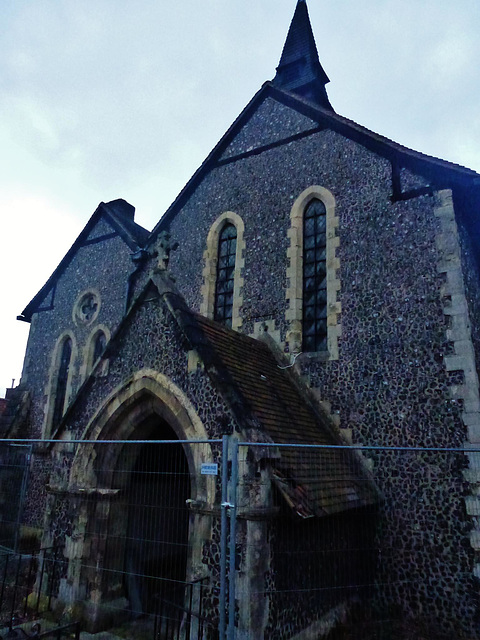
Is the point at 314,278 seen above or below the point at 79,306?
below

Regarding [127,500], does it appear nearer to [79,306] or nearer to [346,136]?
[346,136]

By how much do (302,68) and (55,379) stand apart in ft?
45.7

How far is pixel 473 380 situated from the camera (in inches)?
313

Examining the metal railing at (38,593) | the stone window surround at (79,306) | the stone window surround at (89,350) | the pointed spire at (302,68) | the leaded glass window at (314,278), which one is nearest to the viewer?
the metal railing at (38,593)

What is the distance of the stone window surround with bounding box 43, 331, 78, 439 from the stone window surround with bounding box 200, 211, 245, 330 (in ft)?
19.1

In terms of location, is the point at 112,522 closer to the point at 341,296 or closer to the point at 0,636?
the point at 0,636

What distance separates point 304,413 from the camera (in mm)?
8836

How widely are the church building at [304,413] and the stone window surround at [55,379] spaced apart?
4.51 meters

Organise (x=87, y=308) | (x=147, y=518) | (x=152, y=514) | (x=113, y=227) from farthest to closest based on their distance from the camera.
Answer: (x=113, y=227)
(x=87, y=308)
(x=152, y=514)
(x=147, y=518)

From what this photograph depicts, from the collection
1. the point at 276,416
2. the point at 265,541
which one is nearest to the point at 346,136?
the point at 276,416

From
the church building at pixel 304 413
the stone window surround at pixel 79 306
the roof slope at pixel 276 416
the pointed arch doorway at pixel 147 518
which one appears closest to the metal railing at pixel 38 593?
the church building at pixel 304 413

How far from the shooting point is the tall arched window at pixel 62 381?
50.5ft

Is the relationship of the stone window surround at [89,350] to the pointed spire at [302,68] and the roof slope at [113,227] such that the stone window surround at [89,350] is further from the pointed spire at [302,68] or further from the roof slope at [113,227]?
the pointed spire at [302,68]

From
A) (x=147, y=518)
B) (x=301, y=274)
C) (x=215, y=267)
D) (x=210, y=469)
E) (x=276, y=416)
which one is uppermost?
(x=215, y=267)
